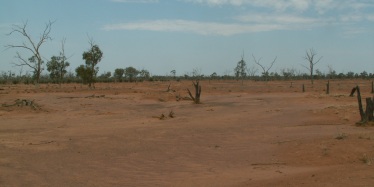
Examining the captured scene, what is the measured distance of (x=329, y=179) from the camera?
6875 mm

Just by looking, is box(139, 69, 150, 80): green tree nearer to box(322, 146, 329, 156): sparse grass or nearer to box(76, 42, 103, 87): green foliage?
box(76, 42, 103, 87): green foliage

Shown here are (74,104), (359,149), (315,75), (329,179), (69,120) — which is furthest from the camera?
(315,75)

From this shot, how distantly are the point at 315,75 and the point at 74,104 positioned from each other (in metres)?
77.4

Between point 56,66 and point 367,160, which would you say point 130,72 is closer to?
point 56,66

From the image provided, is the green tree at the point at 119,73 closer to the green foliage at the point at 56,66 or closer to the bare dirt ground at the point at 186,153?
the green foliage at the point at 56,66

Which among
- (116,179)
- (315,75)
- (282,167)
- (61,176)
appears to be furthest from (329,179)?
(315,75)

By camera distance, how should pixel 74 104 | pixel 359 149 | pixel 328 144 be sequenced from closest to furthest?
pixel 359 149
pixel 328 144
pixel 74 104

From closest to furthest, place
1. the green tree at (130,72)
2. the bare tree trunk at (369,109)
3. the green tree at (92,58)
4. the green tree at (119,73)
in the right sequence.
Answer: the bare tree trunk at (369,109), the green tree at (92,58), the green tree at (119,73), the green tree at (130,72)

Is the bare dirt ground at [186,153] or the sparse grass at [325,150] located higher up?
the sparse grass at [325,150]

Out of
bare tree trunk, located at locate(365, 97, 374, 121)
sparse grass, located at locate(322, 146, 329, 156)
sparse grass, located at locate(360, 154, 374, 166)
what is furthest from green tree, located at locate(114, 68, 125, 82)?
sparse grass, located at locate(360, 154, 374, 166)

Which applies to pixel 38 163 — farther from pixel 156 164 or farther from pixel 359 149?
pixel 359 149

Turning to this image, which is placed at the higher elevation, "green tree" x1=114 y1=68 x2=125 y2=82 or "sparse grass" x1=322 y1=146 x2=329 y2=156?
"green tree" x1=114 y1=68 x2=125 y2=82

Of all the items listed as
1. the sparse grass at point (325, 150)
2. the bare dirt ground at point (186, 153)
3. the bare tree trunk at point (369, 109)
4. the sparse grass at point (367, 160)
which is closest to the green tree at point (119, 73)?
the bare dirt ground at point (186, 153)

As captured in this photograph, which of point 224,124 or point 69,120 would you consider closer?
point 224,124
